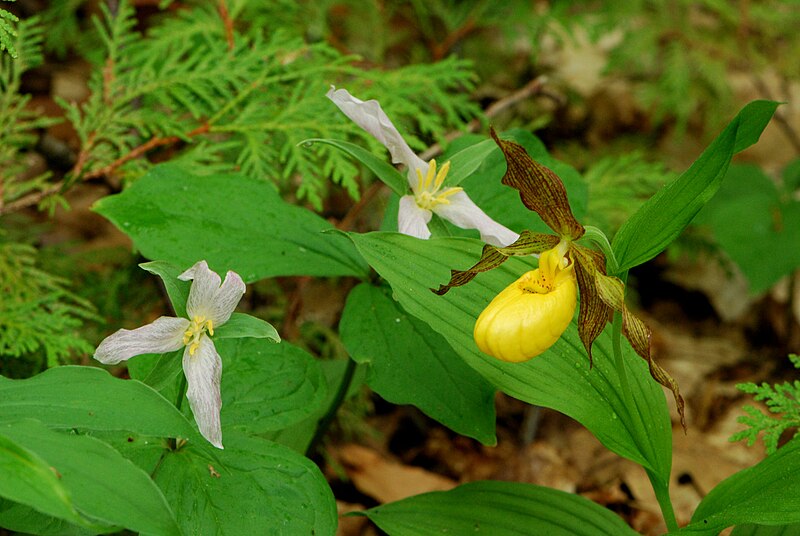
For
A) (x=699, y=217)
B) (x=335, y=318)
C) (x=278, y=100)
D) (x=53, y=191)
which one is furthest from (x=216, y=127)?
(x=699, y=217)

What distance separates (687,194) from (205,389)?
753 mm

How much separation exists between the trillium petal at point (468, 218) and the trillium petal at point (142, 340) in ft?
1.81

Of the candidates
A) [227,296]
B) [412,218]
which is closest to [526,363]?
[412,218]

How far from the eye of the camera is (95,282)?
2195 mm

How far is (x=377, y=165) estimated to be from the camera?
1.36 meters

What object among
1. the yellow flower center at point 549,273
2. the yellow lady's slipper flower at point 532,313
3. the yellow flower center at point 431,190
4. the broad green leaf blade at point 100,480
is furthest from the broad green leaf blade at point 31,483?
the yellow flower center at point 431,190

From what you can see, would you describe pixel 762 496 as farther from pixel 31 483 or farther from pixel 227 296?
pixel 31 483

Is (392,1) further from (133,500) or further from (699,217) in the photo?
(133,500)

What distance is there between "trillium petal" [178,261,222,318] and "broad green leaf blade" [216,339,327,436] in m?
0.28

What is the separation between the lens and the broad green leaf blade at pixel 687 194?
104cm

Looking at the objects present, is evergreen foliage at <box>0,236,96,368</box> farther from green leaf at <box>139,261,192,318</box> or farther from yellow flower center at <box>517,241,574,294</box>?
yellow flower center at <box>517,241,574,294</box>

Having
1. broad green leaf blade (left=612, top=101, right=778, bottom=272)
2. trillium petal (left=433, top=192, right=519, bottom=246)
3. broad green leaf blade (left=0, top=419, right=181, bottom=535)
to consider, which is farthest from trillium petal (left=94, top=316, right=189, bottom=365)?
broad green leaf blade (left=612, top=101, right=778, bottom=272)

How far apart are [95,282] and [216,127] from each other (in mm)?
652

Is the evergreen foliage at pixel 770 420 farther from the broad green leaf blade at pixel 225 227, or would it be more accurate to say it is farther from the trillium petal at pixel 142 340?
the trillium petal at pixel 142 340
